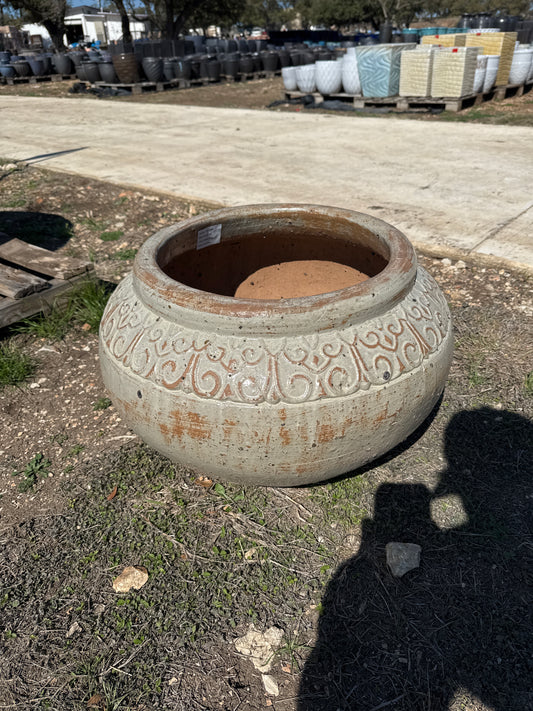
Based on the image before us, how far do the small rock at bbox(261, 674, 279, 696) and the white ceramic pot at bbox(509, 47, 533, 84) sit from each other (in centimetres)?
1151

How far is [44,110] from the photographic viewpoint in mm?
11492

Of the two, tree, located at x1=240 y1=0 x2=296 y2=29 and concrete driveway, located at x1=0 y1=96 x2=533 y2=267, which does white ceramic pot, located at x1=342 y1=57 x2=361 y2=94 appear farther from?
tree, located at x1=240 y1=0 x2=296 y2=29

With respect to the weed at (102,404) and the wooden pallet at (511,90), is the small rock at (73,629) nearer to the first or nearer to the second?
the weed at (102,404)

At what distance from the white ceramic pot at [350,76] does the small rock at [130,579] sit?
9715mm

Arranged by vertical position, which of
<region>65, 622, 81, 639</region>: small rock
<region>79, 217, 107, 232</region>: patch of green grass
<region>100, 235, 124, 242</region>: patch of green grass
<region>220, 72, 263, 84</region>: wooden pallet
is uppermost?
<region>220, 72, 263, 84</region>: wooden pallet

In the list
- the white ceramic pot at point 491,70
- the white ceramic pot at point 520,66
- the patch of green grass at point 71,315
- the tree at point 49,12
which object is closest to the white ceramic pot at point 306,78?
the white ceramic pot at point 491,70

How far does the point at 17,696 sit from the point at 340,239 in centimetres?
207

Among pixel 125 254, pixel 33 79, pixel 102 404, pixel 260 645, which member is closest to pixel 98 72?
pixel 33 79

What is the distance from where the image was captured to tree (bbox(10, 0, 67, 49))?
1016 inches

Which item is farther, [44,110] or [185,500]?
[44,110]

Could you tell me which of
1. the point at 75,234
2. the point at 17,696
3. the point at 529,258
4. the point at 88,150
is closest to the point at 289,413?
the point at 17,696

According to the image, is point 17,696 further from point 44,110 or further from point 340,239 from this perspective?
point 44,110

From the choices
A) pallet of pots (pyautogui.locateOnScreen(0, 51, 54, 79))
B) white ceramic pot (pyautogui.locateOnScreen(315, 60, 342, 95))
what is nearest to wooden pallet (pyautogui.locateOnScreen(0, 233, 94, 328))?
white ceramic pot (pyautogui.locateOnScreen(315, 60, 342, 95))

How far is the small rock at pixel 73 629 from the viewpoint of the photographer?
5.46 ft
